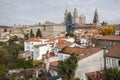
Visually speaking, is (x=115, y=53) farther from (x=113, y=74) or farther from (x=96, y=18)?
(x=96, y=18)

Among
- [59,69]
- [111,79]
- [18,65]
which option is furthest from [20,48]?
[111,79]

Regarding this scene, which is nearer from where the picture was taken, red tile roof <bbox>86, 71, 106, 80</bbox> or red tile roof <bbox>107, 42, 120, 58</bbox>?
red tile roof <bbox>86, 71, 106, 80</bbox>

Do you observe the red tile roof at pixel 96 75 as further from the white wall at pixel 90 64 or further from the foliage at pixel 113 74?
the foliage at pixel 113 74

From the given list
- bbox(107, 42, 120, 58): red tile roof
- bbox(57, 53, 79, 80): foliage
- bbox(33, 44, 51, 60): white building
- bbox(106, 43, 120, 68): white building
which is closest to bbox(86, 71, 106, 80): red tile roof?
bbox(106, 43, 120, 68): white building

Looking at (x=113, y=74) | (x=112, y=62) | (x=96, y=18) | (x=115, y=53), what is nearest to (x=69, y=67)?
(x=113, y=74)

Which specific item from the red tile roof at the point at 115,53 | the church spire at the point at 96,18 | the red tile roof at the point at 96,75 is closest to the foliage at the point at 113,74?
the red tile roof at the point at 96,75

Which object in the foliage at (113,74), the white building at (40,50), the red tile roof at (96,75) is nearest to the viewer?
the foliage at (113,74)

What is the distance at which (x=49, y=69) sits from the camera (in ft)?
103

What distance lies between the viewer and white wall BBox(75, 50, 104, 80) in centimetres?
2748

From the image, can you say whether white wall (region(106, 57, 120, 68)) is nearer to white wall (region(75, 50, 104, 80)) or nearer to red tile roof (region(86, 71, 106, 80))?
white wall (region(75, 50, 104, 80))

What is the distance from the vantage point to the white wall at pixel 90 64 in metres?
27.5

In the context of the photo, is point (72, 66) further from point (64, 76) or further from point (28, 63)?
→ point (28, 63)

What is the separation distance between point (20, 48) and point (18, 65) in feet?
89.5

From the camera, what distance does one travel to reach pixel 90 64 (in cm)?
2819
